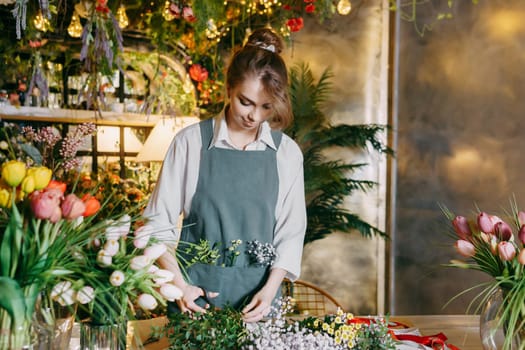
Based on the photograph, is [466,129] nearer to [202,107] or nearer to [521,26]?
[521,26]

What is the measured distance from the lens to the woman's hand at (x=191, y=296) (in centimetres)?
161

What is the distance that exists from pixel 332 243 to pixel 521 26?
206cm

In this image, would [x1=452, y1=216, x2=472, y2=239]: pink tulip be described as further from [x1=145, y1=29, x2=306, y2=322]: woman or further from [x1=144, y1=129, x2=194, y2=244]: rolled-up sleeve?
[x1=144, y1=129, x2=194, y2=244]: rolled-up sleeve

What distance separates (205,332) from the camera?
1.21 metres

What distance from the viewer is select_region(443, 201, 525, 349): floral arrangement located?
3.93 feet

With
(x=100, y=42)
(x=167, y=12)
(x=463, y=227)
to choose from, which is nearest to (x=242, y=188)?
(x=463, y=227)

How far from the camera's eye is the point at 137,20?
456cm

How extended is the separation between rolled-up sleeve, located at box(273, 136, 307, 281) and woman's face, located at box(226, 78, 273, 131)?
23 centimetres

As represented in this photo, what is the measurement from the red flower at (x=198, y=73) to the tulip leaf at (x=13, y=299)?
148 inches

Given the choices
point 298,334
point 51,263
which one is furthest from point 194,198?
point 51,263

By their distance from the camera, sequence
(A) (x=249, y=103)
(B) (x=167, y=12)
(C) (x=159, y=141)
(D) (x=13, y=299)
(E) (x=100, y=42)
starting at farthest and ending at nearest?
1. (C) (x=159, y=141)
2. (B) (x=167, y=12)
3. (E) (x=100, y=42)
4. (A) (x=249, y=103)
5. (D) (x=13, y=299)

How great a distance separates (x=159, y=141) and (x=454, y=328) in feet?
9.38

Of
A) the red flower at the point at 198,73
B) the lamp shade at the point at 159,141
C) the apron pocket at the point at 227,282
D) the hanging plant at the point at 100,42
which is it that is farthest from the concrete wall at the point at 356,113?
the apron pocket at the point at 227,282

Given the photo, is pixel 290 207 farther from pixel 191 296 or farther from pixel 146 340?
pixel 146 340
